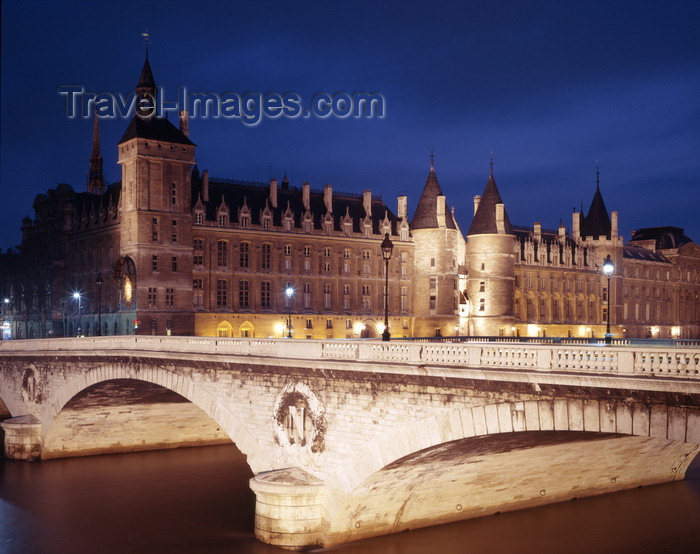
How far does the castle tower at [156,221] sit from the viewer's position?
75.3 m

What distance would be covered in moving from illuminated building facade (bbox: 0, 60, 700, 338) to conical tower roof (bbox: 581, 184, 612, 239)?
2.82m

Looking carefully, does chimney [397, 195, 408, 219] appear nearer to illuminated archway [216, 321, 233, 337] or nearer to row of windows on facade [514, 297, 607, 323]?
row of windows on facade [514, 297, 607, 323]

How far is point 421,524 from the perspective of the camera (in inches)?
1182

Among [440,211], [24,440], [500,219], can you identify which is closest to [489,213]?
[500,219]

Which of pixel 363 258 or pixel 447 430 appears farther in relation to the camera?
pixel 363 258

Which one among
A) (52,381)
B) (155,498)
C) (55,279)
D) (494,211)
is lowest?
(155,498)

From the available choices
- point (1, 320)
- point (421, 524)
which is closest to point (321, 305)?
point (1, 320)

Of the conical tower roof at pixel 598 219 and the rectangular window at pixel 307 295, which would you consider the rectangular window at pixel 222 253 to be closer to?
the rectangular window at pixel 307 295

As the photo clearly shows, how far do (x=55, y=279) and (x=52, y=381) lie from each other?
1872 inches

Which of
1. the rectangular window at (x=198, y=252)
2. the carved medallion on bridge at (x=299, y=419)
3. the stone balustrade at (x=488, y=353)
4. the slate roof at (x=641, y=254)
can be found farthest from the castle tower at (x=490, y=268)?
the carved medallion on bridge at (x=299, y=419)

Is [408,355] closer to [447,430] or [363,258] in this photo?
[447,430]

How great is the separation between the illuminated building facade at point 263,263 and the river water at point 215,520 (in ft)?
111

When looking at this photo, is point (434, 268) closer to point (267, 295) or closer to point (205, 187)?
point (267, 295)

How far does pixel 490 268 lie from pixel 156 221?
119 feet
